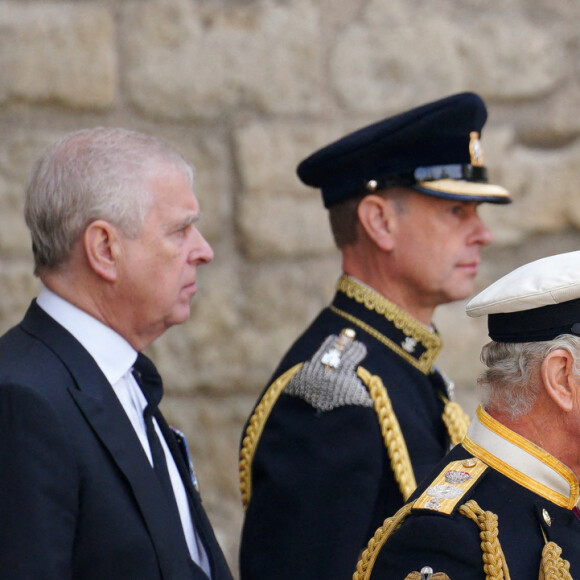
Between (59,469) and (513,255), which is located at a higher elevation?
(513,255)

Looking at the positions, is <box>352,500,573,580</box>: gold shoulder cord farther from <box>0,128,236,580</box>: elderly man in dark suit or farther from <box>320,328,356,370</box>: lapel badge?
<box>320,328,356,370</box>: lapel badge

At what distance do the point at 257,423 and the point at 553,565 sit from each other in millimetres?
1087

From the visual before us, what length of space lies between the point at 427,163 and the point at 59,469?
4.26 feet

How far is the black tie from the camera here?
7.66 feet

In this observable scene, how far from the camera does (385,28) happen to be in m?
3.69

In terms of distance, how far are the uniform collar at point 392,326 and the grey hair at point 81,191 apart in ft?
2.32

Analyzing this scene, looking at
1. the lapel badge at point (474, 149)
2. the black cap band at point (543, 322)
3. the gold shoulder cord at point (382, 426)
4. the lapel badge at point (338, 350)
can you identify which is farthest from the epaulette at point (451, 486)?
the lapel badge at point (474, 149)

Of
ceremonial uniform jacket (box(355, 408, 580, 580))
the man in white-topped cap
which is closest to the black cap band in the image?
the man in white-topped cap

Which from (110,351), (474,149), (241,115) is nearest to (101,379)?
(110,351)

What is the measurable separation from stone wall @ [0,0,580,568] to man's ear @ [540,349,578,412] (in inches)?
68.3

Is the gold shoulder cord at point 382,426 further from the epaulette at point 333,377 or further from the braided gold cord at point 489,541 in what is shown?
the braided gold cord at point 489,541

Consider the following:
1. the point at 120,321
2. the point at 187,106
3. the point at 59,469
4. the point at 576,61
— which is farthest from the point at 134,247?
the point at 576,61

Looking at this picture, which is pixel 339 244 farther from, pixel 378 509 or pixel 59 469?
pixel 59 469

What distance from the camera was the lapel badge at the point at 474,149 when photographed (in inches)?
115
